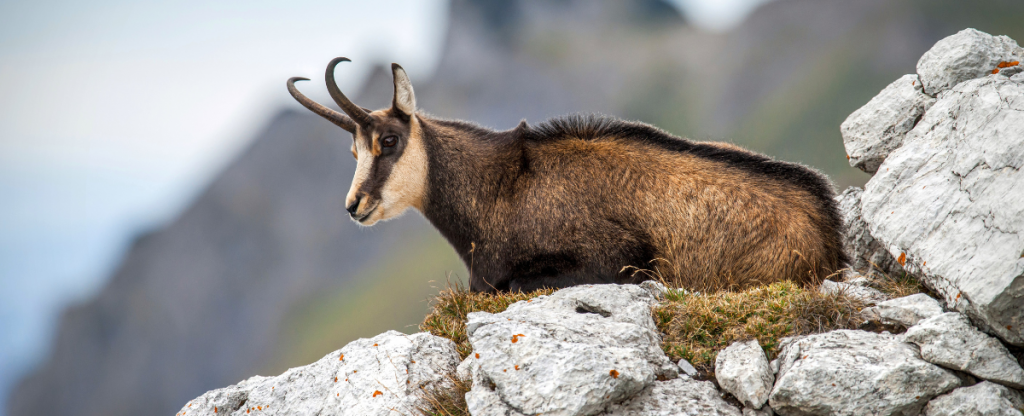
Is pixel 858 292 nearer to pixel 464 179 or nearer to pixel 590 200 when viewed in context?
pixel 590 200

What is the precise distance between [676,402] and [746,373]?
66 cm

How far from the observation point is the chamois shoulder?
331 inches

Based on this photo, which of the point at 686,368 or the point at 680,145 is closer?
the point at 686,368

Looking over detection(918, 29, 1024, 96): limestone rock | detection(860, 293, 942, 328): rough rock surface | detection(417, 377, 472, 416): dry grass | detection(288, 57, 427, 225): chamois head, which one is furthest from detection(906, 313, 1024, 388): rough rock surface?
detection(288, 57, 427, 225): chamois head

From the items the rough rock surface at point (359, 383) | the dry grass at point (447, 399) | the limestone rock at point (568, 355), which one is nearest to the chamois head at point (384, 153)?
the rough rock surface at point (359, 383)

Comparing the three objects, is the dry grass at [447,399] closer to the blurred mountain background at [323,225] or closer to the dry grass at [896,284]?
the dry grass at [896,284]

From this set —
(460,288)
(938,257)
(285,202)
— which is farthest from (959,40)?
(285,202)

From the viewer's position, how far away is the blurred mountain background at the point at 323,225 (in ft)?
462

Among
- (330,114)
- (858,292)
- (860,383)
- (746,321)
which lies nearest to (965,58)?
(858,292)

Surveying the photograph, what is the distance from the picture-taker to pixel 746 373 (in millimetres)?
5539

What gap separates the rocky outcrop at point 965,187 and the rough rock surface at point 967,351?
0.13 meters

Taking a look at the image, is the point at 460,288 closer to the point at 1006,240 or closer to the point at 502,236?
the point at 502,236

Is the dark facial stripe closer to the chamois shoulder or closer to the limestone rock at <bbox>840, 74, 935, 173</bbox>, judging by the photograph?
the chamois shoulder

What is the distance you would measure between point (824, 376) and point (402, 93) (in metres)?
6.10
